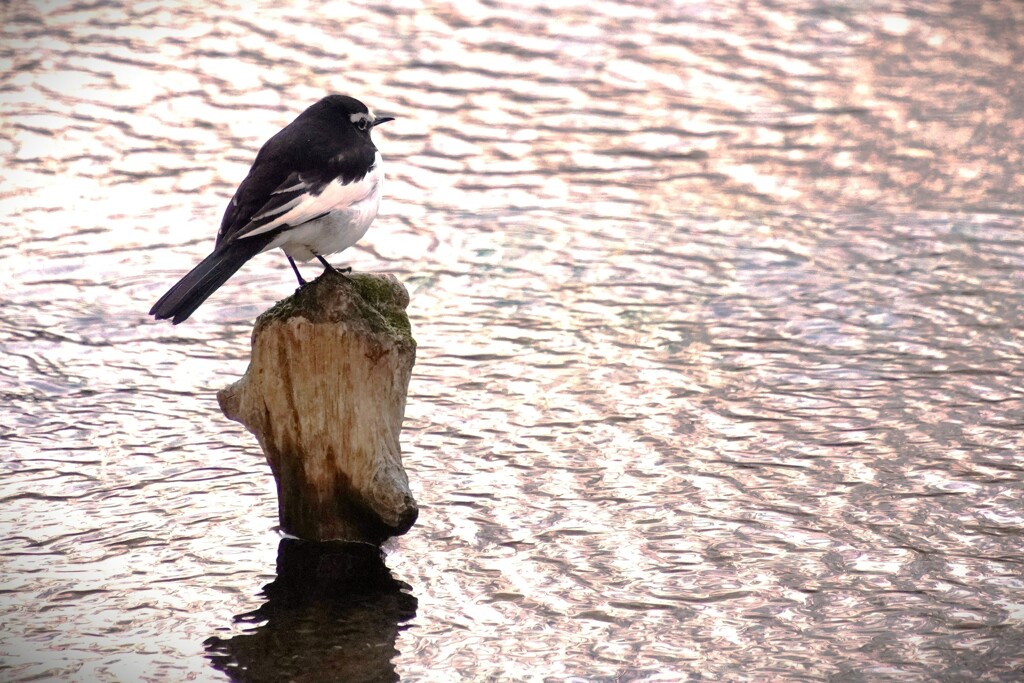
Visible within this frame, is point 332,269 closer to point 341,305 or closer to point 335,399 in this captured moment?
point 341,305

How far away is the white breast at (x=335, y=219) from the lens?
23.0 ft

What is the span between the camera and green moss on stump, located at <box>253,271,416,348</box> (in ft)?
22.8

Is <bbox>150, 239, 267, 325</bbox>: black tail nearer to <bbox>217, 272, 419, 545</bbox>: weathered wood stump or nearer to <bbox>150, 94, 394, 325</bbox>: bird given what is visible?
<bbox>150, 94, 394, 325</bbox>: bird

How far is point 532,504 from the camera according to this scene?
795cm

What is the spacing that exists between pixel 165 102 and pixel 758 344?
7265mm

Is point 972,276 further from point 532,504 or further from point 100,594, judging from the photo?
point 100,594

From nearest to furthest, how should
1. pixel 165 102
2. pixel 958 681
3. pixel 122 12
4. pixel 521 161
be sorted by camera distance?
pixel 958 681
pixel 521 161
pixel 165 102
pixel 122 12

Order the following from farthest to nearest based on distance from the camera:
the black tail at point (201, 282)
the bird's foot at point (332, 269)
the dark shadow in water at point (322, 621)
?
the bird's foot at point (332, 269)
the black tail at point (201, 282)
the dark shadow in water at point (322, 621)

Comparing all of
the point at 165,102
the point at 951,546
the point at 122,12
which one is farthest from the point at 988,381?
the point at 122,12

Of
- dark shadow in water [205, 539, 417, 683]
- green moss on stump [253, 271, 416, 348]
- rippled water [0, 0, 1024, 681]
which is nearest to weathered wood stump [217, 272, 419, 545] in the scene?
green moss on stump [253, 271, 416, 348]

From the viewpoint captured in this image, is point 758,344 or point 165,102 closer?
point 758,344

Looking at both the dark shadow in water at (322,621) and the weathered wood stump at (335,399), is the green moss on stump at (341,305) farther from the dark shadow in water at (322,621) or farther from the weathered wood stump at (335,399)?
the dark shadow in water at (322,621)

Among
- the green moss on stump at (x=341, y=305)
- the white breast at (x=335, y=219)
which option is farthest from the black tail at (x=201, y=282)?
the green moss on stump at (x=341, y=305)

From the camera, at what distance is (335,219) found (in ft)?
23.3
